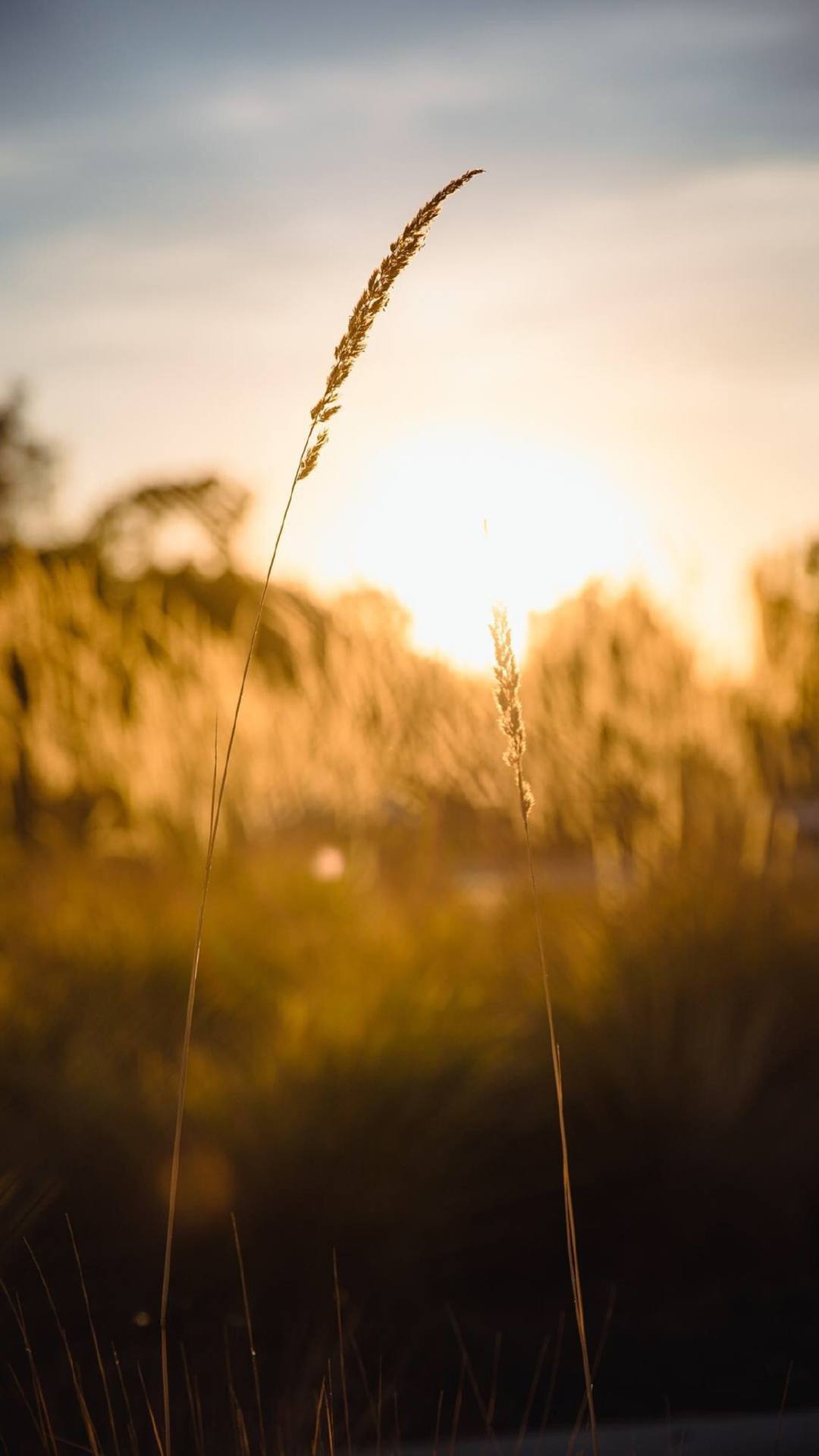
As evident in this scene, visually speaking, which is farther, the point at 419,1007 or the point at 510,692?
the point at 419,1007

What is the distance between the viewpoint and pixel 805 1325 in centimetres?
311

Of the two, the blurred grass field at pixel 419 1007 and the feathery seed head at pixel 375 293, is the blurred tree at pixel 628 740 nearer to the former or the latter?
the blurred grass field at pixel 419 1007

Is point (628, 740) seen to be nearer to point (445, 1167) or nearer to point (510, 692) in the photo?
point (445, 1167)

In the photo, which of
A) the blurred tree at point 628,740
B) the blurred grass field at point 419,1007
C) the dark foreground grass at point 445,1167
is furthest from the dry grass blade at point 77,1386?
the blurred tree at point 628,740

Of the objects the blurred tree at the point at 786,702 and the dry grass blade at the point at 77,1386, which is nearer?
the dry grass blade at the point at 77,1386

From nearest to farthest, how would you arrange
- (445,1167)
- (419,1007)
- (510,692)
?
(510,692) → (445,1167) → (419,1007)

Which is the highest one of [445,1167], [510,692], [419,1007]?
[510,692]

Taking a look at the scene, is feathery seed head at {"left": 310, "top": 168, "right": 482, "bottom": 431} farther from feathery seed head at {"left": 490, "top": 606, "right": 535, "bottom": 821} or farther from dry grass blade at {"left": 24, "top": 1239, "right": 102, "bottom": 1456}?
dry grass blade at {"left": 24, "top": 1239, "right": 102, "bottom": 1456}

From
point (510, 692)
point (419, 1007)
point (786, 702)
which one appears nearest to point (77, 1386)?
point (510, 692)

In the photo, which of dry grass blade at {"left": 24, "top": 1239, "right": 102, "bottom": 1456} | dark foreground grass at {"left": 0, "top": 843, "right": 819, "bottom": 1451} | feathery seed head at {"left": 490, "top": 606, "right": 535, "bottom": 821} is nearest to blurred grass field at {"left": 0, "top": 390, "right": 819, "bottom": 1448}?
dark foreground grass at {"left": 0, "top": 843, "right": 819, "bottom": 1451}

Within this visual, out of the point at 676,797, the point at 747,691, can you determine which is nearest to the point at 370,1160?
the point at 676,797

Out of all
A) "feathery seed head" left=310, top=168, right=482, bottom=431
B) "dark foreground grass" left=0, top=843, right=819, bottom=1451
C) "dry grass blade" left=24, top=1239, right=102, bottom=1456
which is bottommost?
"dark foreground grass" left=0, top=843, right=819, bottom=1451

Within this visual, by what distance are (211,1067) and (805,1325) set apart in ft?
6.09

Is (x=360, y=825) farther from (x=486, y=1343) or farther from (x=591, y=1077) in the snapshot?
(x=486, y=1343)
